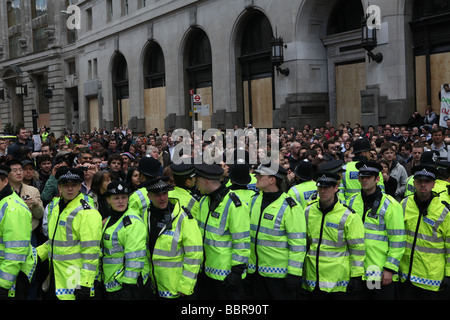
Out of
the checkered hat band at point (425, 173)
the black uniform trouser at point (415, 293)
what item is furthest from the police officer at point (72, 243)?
the checkered hat band at point (425, 173)

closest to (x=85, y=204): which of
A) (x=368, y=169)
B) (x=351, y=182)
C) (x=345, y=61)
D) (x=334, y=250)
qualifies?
(x=334, y=250)

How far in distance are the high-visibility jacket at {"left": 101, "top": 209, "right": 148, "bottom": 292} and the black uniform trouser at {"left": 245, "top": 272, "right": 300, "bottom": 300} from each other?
1.19 m

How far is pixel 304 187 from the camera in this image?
732cm

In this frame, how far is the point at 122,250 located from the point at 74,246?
0.51 metres

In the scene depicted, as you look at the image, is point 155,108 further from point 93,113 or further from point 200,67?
point 93,113

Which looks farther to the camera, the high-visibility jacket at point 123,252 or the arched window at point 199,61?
the arched window at point 199,61

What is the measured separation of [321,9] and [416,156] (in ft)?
46.2

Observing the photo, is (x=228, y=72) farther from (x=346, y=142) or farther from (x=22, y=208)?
(x=22, y=208)

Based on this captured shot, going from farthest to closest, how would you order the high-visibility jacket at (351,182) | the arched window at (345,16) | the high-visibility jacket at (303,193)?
the arched window at (345,16), the high-visibility jacket at (351,182), the high-visibility jacket at (303,193)

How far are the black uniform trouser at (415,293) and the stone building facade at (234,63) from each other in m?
14.2

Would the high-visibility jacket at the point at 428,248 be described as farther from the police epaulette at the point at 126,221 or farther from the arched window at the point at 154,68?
the arched window at the point at 154,68

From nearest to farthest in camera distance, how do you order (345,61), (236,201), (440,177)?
(236,201)
(440,177)
(345,61)

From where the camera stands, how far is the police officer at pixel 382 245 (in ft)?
19.2

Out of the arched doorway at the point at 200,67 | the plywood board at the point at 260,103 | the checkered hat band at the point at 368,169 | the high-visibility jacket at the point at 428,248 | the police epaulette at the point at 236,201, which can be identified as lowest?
the high-visibility jacket at the point at 428,248
